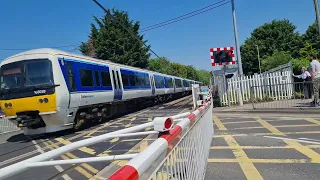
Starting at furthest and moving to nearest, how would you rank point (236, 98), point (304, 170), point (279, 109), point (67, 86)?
1. point (236, 98)
2. point (279, 109)
3. point (67, 86)
4. point (304, 170)

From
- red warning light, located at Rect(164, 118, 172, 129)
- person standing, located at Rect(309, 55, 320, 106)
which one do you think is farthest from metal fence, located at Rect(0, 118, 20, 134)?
red warning light, located at Rect(164, 118, 172, 129)

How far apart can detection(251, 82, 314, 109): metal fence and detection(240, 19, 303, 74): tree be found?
4327 centimetres

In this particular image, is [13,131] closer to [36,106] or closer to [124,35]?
[36,106]

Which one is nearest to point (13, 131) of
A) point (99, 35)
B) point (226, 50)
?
point (226, 50)

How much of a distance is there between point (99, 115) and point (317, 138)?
935cm

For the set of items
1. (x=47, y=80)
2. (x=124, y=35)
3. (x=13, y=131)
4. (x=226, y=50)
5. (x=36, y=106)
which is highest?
(x=124, y=35)

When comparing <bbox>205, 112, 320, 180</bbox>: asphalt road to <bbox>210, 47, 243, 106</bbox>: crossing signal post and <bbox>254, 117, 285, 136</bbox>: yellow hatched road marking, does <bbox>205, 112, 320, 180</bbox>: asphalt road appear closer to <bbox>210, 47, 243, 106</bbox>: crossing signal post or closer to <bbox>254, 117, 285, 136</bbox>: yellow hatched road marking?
<bbox>254, 117, 285, 136</bbox>: yellow hatched road marking

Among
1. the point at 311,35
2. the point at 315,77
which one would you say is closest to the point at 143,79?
the point at 315,77

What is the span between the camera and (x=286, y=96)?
53.5ft

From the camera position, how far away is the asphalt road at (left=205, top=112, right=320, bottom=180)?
4906 mm

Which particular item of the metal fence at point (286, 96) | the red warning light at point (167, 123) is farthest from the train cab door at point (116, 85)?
the red warning light at point (167, 123)

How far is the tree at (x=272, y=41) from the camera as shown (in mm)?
57478

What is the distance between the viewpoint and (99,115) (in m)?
14.2

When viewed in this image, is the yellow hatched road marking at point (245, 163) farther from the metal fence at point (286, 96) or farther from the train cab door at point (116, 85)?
the train cab door at point (116, 85)
